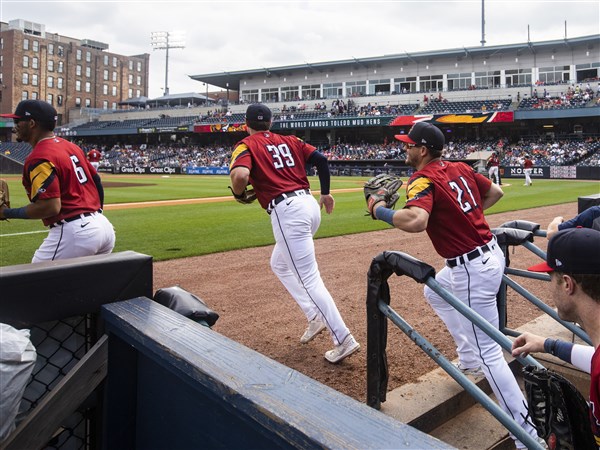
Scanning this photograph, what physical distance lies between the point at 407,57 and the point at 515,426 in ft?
182

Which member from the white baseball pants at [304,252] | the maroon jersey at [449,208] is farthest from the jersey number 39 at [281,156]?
the maroon jersey at [449,208]

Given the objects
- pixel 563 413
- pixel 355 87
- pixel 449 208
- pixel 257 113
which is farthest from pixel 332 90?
pixel 563 413

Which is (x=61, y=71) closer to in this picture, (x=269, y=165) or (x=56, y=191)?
(x=56, y=191)

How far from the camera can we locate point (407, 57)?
53594 millimetres

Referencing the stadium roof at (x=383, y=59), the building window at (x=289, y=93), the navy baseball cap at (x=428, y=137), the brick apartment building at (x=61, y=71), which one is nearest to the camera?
the navy baseball cap at (x=428, y=137)

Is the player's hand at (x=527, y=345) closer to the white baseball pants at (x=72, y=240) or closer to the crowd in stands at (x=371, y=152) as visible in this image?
the white baseball pants at (x=72, y=240)

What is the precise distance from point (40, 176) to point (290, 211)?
77.5 inches

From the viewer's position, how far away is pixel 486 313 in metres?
3.37

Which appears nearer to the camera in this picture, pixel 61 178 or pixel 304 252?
pixel 61 178

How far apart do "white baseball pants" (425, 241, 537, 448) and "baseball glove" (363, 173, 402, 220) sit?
64cm

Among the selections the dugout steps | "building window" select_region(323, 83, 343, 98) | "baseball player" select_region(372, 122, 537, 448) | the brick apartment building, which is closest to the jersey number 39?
"baseball player" select_region(372, 122, 537, 448)

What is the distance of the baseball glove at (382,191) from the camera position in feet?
11.2

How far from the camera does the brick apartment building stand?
75812mm

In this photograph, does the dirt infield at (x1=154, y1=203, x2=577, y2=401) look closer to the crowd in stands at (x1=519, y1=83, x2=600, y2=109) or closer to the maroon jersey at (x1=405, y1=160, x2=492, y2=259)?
the maroon jersey at (x1=405, y1=160, x2=492, y2=259)
